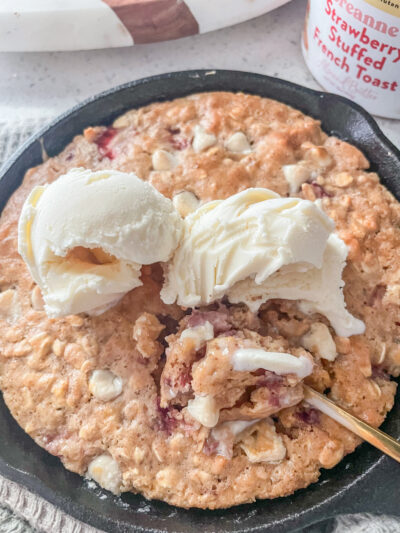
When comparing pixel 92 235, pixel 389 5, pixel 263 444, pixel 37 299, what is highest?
pixel 389 5

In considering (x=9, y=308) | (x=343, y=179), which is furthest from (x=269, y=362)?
(x=9, y=308)

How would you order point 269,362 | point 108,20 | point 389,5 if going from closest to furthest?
point 269,362
point 389,5
point 108,20

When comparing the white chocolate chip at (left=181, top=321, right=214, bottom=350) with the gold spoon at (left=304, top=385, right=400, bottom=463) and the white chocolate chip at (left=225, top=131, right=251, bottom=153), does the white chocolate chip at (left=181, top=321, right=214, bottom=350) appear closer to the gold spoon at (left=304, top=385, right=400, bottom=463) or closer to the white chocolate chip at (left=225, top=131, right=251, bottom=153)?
the gold spoon at (left=304, top=385, right=400, bottom=463)

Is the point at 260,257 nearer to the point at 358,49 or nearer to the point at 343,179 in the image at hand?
the point at 343,179

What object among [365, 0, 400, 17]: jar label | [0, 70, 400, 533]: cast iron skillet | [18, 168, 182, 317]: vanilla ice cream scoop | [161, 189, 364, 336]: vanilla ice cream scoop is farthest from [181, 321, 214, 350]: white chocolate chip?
[365, 0, 400, 17]: jar label

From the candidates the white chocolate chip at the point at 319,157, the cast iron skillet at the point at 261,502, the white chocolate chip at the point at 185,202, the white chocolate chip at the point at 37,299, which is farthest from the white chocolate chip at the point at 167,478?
the white chocolate chip at the point at 319,157

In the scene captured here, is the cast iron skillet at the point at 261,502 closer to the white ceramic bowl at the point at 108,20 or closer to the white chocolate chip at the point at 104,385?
the white chocolate chip at the point at 104,385
